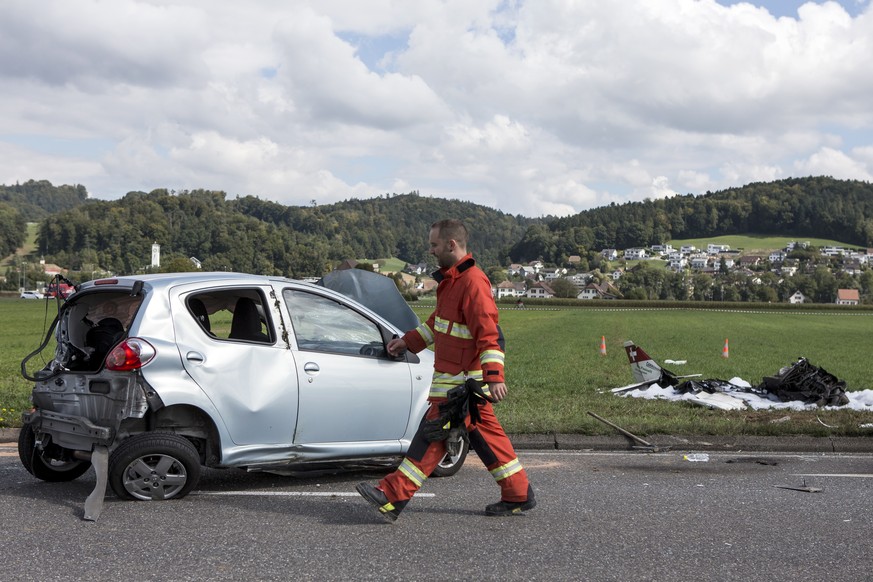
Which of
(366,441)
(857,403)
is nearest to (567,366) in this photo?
(857,403)

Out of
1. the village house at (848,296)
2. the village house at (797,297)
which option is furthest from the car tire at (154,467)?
the village house at (797,297)

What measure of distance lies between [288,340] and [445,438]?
5.24ft

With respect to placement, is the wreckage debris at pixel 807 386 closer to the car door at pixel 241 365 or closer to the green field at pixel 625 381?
the green field at pixel 625 381

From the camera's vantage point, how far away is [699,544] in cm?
528

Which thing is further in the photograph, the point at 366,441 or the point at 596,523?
the point at 366,441

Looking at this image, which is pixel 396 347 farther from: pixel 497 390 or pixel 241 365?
pixel 497 390

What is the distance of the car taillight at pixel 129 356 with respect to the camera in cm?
598

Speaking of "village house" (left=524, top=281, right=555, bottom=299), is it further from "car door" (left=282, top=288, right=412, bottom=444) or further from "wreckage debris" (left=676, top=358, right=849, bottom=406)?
"car door" (left=282, top=288, right=412, bottom=444)

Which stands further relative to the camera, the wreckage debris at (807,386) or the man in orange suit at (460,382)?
the wreckage debris at (807,386)

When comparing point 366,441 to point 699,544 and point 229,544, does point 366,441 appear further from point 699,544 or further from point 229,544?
point 699,544

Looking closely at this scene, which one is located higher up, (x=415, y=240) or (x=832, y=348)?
(x=415, y=240)

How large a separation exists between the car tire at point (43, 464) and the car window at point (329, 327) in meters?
1.92

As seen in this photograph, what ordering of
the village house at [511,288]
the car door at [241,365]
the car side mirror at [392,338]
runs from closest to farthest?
the car door at [241,365]
the car side mirror at [392,338]
the village house at [511,288]

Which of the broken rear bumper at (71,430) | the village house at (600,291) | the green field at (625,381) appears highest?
the village house at (600,291)
